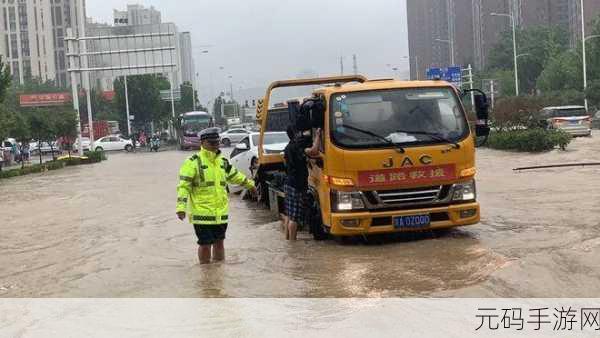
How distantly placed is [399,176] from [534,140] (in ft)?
62.2

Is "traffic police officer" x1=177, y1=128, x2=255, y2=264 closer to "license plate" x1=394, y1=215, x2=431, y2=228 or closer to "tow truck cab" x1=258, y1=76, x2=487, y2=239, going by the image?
"tow truck cab" x1=258, y1=76, x2=487, y2=239

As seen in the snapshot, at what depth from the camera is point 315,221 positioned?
961 centimetres

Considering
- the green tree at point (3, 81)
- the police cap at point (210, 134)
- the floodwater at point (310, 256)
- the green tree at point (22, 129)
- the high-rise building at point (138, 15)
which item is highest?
the high-rise building at point (138, 15)

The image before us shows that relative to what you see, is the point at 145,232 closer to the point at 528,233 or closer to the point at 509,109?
the point at 528,233

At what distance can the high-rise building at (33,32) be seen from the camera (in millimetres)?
123062

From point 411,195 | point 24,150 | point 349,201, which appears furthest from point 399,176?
point 24,150

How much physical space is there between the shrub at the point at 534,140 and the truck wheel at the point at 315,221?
18080mm

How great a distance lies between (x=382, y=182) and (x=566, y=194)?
6.48m

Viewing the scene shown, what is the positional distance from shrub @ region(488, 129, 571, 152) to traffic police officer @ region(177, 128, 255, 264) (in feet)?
65.6

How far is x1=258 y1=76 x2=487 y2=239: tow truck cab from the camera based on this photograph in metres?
8.57

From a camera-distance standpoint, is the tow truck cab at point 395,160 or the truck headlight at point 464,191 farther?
the truck headlight at point 464,191

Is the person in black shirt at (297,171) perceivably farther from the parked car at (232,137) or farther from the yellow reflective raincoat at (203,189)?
the parked car at (232,137)

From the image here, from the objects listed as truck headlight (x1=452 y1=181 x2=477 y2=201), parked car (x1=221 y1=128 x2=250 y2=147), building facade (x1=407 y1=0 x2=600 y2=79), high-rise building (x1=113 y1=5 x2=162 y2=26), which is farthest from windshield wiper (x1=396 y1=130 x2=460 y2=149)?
high-rise building (x1=113 y1=5 x2=162 y2=26)

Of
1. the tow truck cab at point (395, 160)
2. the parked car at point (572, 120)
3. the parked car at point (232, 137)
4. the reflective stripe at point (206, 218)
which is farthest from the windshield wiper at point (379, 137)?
the parked car at point (232, 137)
